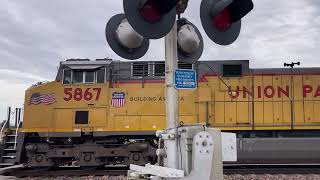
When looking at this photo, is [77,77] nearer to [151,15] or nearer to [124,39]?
[124,39]

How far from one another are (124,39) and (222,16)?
3.02 feet

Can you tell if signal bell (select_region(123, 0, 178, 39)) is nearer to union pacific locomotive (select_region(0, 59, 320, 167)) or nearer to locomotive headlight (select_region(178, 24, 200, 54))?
locomotive headlight (select_region(178, 24, 200, 54))

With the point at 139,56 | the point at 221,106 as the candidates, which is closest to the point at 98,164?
the point at 221,106

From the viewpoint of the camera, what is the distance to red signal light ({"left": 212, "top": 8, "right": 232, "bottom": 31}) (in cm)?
348

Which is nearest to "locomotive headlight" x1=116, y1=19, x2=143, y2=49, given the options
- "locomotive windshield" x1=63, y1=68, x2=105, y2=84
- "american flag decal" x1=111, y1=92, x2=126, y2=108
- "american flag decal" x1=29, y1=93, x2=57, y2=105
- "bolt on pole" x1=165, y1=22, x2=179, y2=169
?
"bolt on pole" x1=165, y1=22, x2=179, y2=169

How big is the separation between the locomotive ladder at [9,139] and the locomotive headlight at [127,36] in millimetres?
9955

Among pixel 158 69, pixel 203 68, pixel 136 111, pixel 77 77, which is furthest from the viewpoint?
pixel 203 68

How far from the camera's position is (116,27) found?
3844 mm

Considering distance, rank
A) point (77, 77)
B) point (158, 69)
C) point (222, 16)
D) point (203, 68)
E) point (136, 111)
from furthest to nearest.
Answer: point (203, 68), point (158, 69), point (77, 77), point (136, 111), point (222, 16)

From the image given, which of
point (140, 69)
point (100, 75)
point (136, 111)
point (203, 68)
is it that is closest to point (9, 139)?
point (100, 75)

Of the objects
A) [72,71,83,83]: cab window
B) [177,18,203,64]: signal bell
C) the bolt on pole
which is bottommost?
the bolt on pole

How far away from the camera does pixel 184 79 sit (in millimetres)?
3754

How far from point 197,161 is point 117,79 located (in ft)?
33.0

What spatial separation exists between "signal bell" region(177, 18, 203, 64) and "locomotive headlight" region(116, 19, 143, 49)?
0.38 metres
